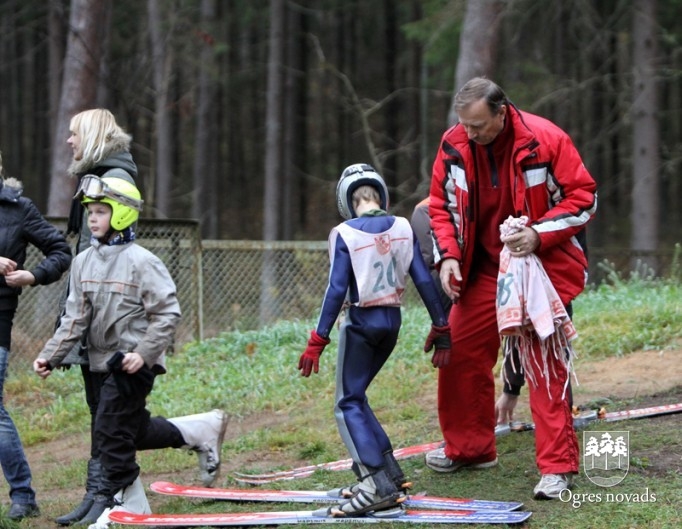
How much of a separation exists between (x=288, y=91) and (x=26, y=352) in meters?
19.3

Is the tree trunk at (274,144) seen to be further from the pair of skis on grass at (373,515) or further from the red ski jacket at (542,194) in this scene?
the pair of skis on grass at (373,515)

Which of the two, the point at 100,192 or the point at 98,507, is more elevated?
the point at 100,192

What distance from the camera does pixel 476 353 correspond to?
519 cm

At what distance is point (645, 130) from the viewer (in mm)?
18625

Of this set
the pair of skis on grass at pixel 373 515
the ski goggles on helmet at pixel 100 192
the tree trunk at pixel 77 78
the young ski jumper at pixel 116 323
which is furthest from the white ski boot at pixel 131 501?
the tree trunk at pixel 77 78

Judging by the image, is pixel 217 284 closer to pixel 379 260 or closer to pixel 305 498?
pixel 305 498

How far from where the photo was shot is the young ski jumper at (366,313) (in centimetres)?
459

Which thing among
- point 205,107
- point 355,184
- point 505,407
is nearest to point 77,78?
point 505,407

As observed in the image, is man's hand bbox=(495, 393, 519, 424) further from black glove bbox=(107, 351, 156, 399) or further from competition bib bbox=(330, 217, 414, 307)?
black glove bbox=(107, 351, 156, 399)

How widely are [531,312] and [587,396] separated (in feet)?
9.38

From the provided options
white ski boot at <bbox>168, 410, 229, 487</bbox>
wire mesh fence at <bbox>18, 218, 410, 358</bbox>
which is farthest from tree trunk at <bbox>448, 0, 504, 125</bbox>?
white ski boot at <bbox>168, 410, 229, 487</bbox>

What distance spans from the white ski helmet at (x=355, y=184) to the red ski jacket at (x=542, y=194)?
16.6 inches

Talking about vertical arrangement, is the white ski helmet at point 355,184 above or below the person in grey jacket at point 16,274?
above

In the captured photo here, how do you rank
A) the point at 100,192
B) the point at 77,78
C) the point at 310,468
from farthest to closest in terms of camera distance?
the point at 77,78, the point at 310,468, the point at 100,192
